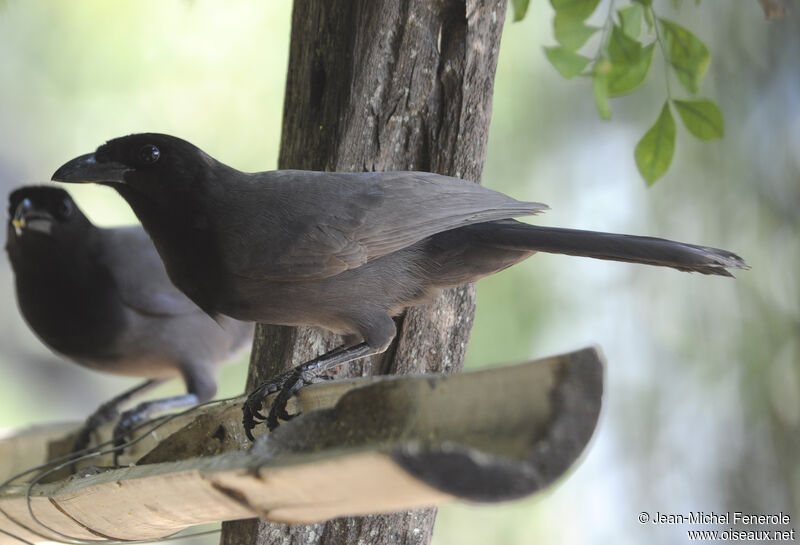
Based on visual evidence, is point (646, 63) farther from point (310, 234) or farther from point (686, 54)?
point (310, 234)

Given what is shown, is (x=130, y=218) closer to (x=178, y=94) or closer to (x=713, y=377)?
(x=178, y=94)

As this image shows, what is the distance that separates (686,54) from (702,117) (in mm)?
236

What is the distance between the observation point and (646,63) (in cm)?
275

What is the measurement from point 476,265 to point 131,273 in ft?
7.11

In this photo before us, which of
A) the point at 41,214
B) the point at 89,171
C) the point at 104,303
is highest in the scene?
the point at 41,214

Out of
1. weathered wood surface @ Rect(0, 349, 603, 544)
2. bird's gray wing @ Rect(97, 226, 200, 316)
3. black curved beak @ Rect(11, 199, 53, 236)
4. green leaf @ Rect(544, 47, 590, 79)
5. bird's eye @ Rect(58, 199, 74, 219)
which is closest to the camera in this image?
weathered wood surface @ Rect(0, 349, 603, 544)

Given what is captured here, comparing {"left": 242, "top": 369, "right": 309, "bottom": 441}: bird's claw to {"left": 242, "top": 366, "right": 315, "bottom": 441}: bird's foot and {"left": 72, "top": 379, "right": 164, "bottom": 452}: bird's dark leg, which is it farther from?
{"left": 72, "top": 379, "right": 164, "bottom": 452}: bird's dark leg

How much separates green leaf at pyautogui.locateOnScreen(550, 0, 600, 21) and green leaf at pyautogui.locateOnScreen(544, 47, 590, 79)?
11cm

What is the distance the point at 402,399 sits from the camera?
146cm

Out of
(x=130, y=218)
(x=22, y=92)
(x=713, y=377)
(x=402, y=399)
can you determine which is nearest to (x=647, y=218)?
(x=713, y=377)

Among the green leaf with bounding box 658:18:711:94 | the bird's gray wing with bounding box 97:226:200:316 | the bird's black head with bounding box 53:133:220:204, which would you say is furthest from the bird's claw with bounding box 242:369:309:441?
the bird's gray wing with bounding box 97:226:200:316

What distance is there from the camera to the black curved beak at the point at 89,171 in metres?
2.42

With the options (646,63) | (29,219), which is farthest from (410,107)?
(29,219)

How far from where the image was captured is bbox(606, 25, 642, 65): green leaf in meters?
2.72
